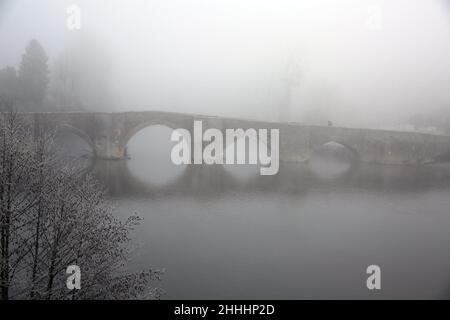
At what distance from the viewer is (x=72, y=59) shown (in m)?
47.1

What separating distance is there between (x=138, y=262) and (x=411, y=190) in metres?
19.7

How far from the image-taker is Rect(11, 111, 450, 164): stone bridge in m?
29.1

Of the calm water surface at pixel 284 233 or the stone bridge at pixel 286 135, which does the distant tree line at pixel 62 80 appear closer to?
the stone bridge at pixel 286 135

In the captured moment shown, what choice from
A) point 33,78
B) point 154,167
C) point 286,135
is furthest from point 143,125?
point 33,78

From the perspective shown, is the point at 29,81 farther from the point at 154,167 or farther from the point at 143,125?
the point at 154,167

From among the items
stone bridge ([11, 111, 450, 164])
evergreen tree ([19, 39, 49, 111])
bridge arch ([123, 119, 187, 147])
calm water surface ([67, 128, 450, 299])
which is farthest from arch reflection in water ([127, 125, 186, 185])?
evergreen tree ([19, 39, 49, 111])

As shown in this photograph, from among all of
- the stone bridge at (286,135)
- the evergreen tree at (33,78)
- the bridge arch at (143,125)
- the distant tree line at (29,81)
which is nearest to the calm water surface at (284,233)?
the bridge arch at (143,125)

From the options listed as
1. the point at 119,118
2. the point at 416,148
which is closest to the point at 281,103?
the point at 416,148

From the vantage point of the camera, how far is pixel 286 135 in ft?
107

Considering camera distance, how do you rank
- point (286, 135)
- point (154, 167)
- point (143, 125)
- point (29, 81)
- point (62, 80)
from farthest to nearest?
point (62, 80) → point (29, 81) → point (286, 135) → point (143, 125) → point (154, 167)

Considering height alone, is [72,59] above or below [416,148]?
above

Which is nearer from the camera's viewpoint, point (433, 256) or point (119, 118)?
point (433, 256)
